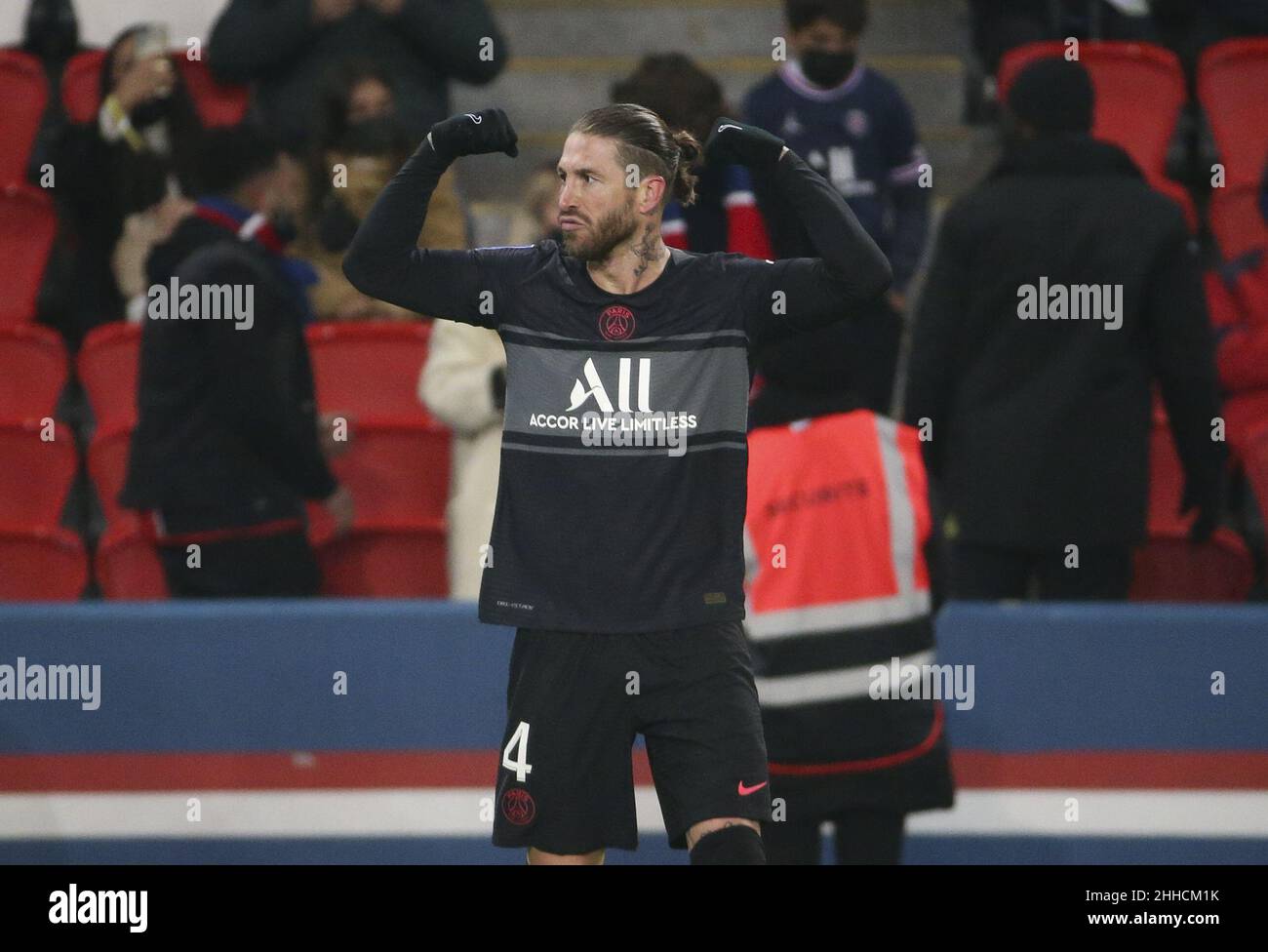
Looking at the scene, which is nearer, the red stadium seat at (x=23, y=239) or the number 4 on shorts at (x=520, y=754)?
the number 4 on shorts at (x=520, y=754)

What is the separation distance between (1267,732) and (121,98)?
13.5ft

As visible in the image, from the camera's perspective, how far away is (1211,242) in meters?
7.28

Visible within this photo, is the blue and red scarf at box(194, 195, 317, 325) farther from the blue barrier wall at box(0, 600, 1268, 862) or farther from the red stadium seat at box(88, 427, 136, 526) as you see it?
the blue barrier wall at box(0, 600, 1268, 862)

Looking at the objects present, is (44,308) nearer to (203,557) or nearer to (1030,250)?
(203,557)

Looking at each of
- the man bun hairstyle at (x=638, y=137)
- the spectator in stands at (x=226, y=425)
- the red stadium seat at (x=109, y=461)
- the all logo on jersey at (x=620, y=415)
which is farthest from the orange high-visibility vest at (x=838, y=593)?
the red stadium seat at (x=109, y=461)

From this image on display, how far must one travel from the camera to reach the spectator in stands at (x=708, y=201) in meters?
5.79

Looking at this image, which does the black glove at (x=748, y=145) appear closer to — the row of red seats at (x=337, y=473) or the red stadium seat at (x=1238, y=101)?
the row of red seats at (x=337, y=473)

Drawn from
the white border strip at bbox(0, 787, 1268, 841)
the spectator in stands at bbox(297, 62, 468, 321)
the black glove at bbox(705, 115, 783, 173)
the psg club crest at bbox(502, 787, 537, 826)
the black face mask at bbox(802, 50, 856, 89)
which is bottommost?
the white border strip at bbox(0, 787, 1268, 841)

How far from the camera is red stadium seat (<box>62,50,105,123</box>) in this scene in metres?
7.25

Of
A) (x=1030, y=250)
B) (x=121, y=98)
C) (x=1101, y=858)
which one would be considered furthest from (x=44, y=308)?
(x=1101, y=858)

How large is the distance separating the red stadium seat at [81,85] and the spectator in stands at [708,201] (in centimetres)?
228

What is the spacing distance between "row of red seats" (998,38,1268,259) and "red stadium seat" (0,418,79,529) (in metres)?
3.59

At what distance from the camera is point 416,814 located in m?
5.27

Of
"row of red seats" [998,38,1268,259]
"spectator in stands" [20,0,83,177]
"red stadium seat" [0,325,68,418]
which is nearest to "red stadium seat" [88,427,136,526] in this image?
"red stadium seat" [0,325,68,418]
